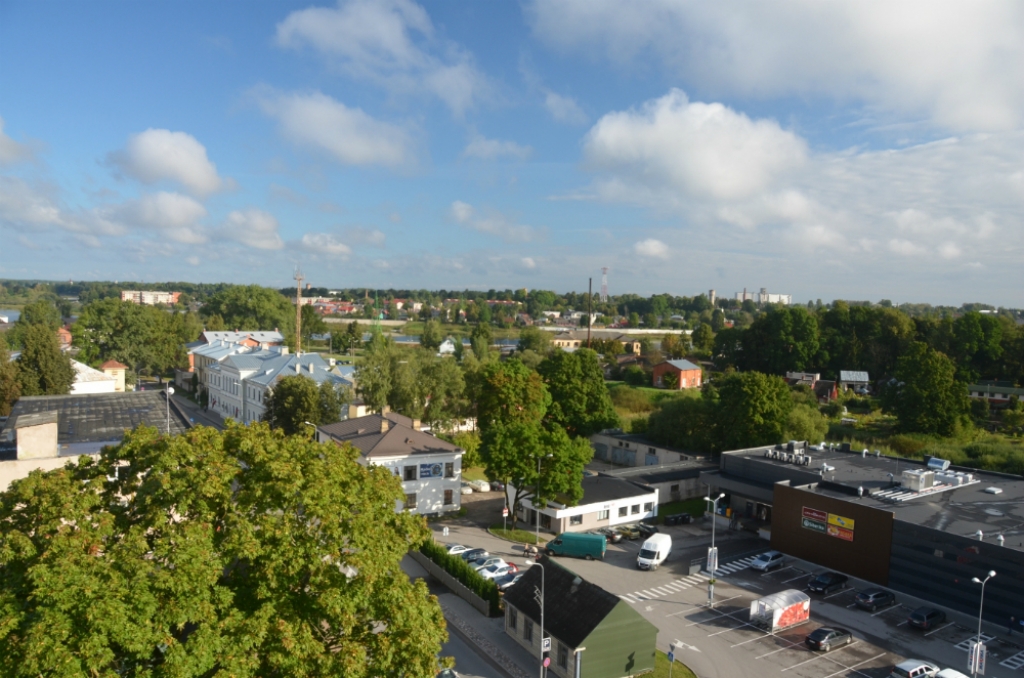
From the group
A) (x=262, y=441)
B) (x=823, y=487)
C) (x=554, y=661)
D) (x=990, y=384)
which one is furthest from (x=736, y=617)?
(x=990, y=384)

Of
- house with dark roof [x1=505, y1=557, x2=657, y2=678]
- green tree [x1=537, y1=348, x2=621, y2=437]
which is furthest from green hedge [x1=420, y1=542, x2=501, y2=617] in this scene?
green tree [x1=537, y1=348, x2=621, y2=437]

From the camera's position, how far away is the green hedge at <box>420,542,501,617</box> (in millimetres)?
22422

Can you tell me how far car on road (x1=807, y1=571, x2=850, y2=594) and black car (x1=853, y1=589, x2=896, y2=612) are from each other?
92 centimetres

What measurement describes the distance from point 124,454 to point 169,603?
11.2 ft

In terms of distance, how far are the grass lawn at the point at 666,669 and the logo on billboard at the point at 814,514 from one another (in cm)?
1098

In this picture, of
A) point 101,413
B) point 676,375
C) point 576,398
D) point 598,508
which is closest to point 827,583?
point 598,508

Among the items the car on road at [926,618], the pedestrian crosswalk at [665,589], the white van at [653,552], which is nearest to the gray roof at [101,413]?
the pedestrian crosswalk at [665,589]

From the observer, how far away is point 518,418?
42.1 metres

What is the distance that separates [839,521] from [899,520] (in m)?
2.27

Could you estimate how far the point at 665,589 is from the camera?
81.2ft

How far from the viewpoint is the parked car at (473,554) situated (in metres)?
26.2

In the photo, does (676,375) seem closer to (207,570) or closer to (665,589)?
(665,589)

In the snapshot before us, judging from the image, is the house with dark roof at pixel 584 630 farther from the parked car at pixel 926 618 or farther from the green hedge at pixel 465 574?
the parked car at pixel 926 618

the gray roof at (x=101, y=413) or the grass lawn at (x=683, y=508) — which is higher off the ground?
the gray roof at (x=101, y=413)
